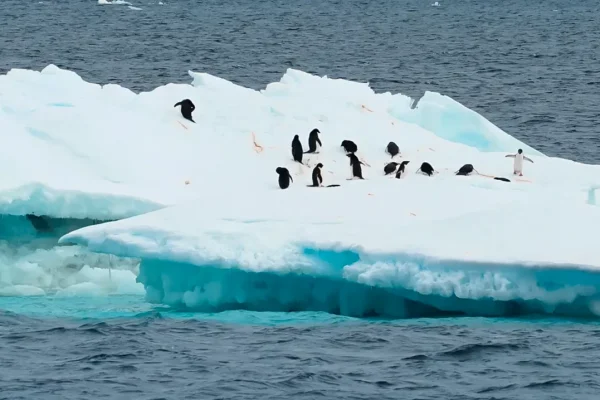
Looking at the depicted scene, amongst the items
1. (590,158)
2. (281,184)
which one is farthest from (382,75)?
(281,184)

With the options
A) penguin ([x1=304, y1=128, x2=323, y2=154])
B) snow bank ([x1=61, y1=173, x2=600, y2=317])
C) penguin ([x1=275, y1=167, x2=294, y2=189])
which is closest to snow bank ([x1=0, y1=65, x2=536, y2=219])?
penguin ([x1=304, y1=128, x2=323, y2=154])

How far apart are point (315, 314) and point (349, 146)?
228 inches

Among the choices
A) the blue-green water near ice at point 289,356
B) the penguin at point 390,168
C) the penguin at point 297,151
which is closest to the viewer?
the blue-green water near ice at point 289,356

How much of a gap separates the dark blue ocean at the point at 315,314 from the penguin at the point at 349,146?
17.6ft

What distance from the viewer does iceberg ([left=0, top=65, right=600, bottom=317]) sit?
15500mm

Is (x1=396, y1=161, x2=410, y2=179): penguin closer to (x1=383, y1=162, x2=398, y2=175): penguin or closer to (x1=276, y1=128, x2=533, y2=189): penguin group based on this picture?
(x1=276, y1=128, x2=533, y2=189): penguin group

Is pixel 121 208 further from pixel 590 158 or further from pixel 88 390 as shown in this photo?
pixel 590 158

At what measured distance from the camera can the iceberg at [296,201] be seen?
50.9 feet

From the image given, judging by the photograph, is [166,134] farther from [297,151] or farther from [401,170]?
[401,170]

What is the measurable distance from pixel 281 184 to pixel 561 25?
6661cm

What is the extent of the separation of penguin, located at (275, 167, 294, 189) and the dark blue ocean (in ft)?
11.5

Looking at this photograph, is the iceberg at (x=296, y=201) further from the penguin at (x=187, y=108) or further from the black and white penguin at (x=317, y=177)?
the black and white penguin at (x=317, y=177)

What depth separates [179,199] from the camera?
63.3 feet

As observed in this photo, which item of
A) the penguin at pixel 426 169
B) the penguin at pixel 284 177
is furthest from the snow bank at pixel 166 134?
the penguin at pixel 426 169
